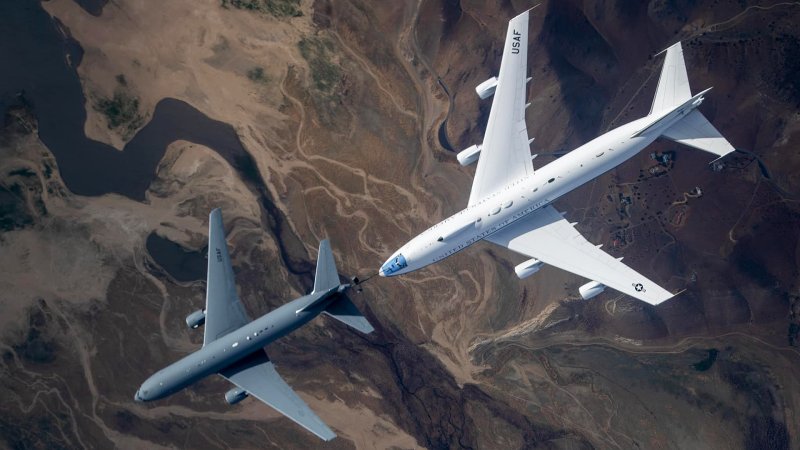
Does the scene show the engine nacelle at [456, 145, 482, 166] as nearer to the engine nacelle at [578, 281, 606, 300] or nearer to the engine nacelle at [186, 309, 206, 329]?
the engine nacelle at [578, 281, 606, 300]

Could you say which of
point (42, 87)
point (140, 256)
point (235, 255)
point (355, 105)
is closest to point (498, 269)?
point (355, 105)

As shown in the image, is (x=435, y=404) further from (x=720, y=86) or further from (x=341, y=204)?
(x=720, y=86)

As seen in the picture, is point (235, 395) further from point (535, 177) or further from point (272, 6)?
point (272, 6)

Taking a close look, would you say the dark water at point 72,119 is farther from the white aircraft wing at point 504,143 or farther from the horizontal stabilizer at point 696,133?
the horizontal stabilizer at point 696,133

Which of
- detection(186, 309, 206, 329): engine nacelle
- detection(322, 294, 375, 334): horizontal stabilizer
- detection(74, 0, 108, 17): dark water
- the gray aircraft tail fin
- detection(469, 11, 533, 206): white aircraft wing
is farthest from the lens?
detection(74, 0, 108, 17): dark water

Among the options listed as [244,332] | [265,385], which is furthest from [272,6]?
[265,385]

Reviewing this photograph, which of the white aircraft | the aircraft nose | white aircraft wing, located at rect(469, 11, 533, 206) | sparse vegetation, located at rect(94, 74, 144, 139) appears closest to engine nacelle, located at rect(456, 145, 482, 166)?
the white aircraft
